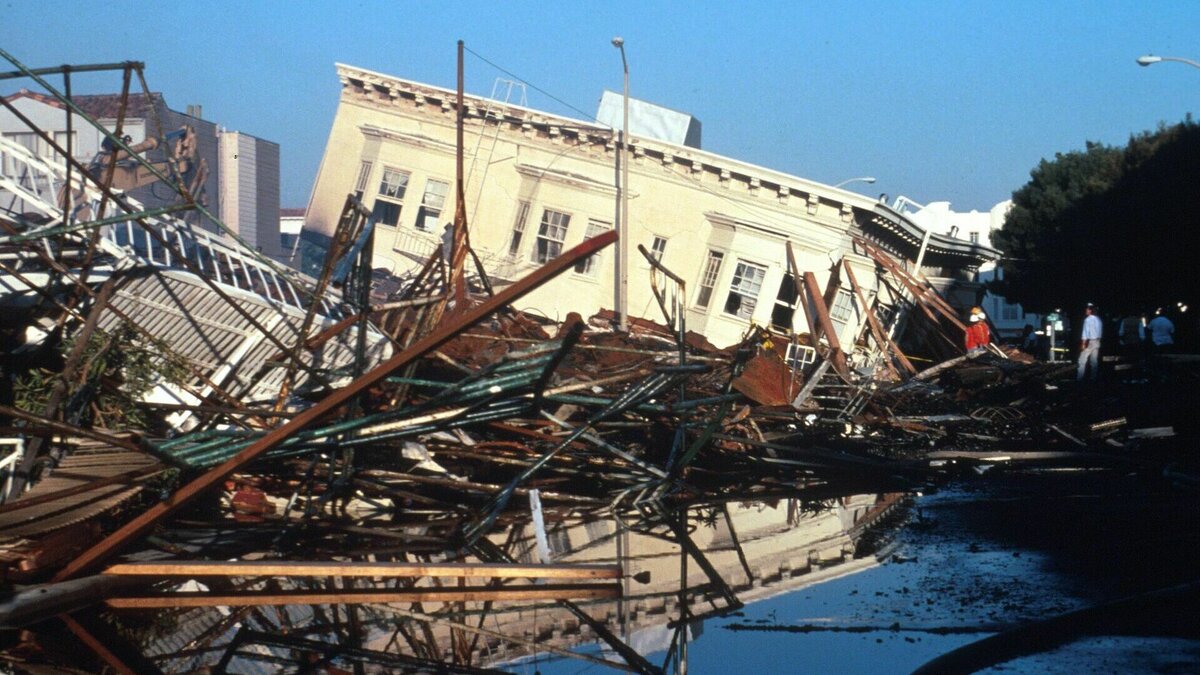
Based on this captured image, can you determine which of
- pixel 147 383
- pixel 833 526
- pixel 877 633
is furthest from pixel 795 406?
pixel 877 633

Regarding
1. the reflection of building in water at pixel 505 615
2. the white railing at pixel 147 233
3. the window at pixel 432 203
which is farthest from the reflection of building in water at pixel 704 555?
the window at pixel 432 203

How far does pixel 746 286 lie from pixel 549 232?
6164mm

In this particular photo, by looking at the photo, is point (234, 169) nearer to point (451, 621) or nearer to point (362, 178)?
point (362, 178)

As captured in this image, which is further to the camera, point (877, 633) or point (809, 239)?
point (809, 239)

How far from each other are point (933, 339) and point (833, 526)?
2607cm

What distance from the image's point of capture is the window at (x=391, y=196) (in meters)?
37.2

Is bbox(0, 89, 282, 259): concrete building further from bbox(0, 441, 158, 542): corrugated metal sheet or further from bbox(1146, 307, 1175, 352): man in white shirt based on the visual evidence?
bbox(0, 441, 158, 542): corrugated metal sheet

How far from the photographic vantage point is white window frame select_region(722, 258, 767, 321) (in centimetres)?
3522

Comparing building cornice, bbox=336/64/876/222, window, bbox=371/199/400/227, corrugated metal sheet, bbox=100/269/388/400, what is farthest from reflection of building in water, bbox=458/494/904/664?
window, bbox=371/199/400/227

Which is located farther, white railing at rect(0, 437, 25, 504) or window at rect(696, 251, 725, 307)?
window at rect(696, 251, 725, 307)

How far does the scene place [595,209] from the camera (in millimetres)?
35844

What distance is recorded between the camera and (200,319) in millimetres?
13148

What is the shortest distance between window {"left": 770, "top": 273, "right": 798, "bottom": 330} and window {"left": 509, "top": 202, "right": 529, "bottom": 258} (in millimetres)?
7914

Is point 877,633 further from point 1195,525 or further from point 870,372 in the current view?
point 870,372
